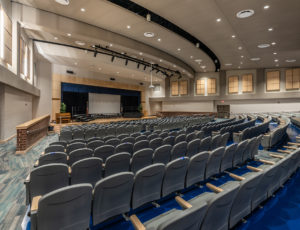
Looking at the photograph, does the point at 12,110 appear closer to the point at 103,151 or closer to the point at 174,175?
the point at 103,151

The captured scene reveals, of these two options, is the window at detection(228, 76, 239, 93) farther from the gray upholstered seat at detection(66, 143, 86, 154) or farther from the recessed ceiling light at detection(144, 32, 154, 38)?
the gray upholstered seat at detection(66, 143, 86, 154)

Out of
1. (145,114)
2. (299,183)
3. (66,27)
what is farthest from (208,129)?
(145,114)

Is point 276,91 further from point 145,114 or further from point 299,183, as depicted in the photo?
point 299,183

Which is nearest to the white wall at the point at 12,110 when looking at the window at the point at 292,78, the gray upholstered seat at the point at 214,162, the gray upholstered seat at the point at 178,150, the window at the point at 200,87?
the gray upholstered seat at the point at 178,150

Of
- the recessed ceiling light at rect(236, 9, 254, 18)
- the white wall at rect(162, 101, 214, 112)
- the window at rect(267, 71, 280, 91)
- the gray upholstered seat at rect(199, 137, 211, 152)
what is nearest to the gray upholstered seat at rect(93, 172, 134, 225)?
the gray upholstered seat at rect(199, 137, 211, 152)

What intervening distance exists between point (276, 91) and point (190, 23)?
14.1 meters

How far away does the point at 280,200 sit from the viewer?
2441 mm

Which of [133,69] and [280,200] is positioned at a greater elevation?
[133,69]

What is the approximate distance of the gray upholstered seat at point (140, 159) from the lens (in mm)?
2987

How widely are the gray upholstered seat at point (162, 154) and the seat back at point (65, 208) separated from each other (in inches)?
68.9

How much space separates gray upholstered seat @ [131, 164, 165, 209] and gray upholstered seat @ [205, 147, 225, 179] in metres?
1.08

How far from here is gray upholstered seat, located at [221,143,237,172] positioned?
3260 mm

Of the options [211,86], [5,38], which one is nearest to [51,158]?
[5,38]

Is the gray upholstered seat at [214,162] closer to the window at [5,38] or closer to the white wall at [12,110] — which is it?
the window at [5,38]
